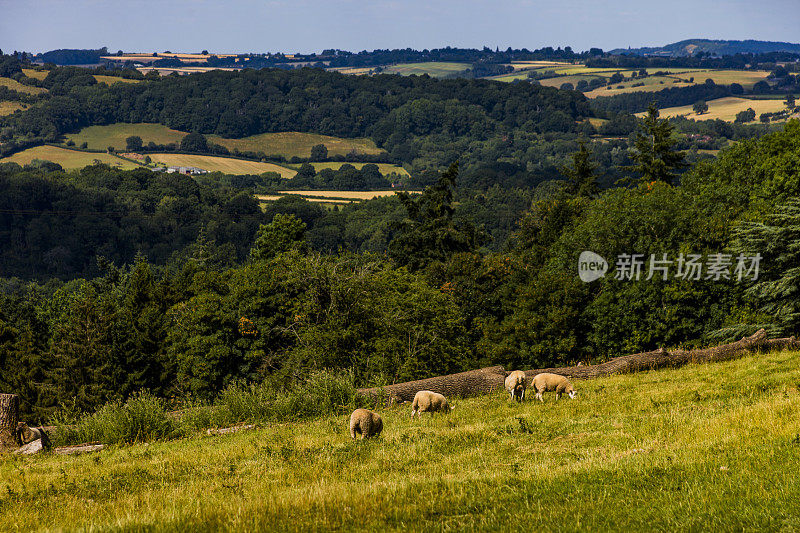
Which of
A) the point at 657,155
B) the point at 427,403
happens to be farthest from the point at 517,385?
the point at 657,155

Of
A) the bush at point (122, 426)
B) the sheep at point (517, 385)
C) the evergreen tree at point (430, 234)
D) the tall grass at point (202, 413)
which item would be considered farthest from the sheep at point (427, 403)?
the evergreen tree at point (430, 234)

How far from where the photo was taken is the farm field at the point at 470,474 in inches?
407

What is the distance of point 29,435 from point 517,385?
51.8ft

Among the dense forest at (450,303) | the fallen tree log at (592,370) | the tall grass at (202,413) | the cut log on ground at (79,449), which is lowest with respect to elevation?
the dense forest at (450,303)

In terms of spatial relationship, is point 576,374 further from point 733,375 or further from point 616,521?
point 616,521

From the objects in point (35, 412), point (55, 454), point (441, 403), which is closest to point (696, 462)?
point (441, 403)

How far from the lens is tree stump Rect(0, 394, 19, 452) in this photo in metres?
20.4

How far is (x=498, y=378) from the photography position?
1094 inches

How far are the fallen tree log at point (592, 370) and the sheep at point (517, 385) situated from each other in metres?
2.65

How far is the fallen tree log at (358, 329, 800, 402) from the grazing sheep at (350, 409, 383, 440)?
735 centimetres

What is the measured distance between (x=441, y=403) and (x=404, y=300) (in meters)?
28.9

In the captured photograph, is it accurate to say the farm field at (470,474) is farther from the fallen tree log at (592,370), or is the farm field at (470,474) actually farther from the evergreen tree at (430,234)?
the evergreen tree at (430,234)

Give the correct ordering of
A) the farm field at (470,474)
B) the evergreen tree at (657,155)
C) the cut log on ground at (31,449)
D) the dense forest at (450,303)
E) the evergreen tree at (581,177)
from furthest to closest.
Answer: the evergreen tree at (581,177), the evergreen tree at (657,155), the dense forest at (450,303), the cut log on ground at (31,449), the farm field at (470,474)

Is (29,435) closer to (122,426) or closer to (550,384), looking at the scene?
(122,426)
